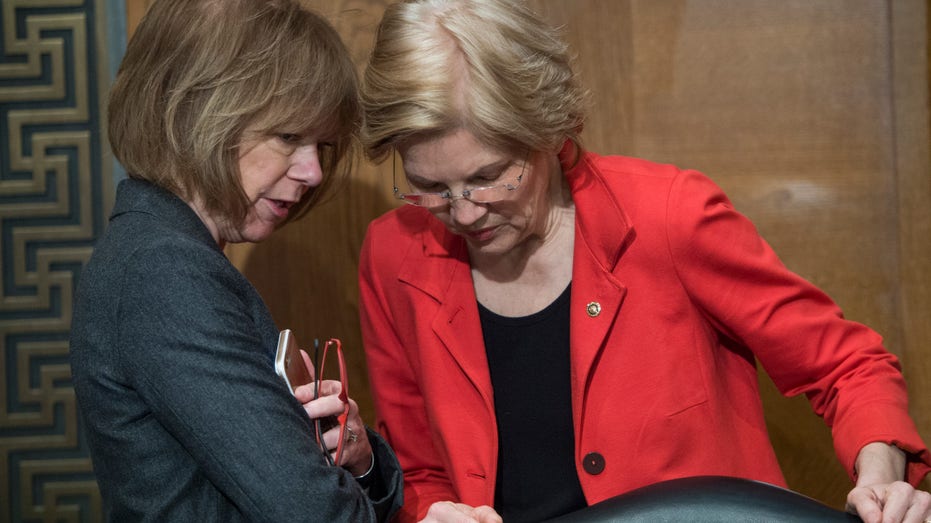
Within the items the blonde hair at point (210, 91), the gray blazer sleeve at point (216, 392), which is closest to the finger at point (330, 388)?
the gray blazer sleeve at point (216, 392)

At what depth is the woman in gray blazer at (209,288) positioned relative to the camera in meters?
1.06

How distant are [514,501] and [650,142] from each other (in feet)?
2.76

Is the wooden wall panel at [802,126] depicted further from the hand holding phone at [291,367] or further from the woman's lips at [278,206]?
the hand holding phone at [291,367]

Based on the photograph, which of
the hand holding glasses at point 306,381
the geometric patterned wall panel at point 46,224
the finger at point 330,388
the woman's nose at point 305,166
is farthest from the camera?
the geometric patterned wall panel at point 46,224

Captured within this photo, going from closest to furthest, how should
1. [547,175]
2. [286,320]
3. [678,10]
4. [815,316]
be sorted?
[815,316], [547,175], [678,10], [286,320]

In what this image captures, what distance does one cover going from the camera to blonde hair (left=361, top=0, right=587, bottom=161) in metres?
1.39

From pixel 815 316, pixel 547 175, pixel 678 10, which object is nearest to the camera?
pixel 815 316

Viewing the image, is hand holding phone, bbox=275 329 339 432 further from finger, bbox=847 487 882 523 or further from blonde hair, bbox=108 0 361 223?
finger, bbox=847 487 882 523

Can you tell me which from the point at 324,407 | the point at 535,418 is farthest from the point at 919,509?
the point at 324,407

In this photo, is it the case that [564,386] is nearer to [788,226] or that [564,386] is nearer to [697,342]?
[697,342]

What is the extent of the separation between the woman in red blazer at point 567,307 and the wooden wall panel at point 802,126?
50cm

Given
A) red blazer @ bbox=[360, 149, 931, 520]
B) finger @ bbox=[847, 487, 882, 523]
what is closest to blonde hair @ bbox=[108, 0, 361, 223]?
red blazer @ bbox=[360, 149, 931, 520]

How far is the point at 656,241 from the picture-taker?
1.48 metres

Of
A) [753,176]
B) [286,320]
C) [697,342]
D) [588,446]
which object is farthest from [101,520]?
[753,176]
